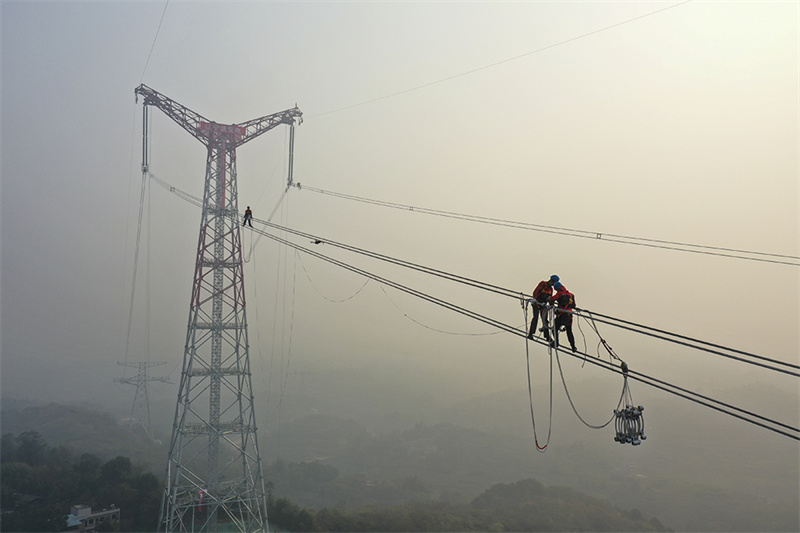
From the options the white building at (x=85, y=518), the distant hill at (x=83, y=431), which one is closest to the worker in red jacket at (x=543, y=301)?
the white building at (x=85, y=518)

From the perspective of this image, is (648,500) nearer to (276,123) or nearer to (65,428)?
(65,428)

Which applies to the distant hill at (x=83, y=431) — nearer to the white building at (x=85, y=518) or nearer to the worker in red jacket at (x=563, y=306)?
the white building at (x=85, y=518)

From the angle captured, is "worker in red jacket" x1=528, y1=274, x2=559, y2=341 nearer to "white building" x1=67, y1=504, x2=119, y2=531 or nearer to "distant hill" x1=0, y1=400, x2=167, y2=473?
"white building" x1=67, y1=504, x2=119, y2=531

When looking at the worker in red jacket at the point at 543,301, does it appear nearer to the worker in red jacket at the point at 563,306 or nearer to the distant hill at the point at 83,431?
the worker in red jacket at the point at 563,306

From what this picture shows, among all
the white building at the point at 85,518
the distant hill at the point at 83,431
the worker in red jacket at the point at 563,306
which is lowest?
the distant hill at the point at 83,431

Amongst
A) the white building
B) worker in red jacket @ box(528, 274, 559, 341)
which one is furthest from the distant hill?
worker in red jacket @ box(528, 274, 559, 341)

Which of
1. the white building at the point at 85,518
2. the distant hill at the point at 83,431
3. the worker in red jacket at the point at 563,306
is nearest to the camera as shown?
the worker in red jacket at the point at 563,306

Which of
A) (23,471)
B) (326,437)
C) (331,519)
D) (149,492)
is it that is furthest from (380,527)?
(326,437)

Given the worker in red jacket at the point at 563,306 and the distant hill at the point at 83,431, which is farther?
the distant hill at the point at 83,431

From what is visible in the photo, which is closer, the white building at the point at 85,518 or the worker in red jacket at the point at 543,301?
the worker in red jacket at the point at 543,301

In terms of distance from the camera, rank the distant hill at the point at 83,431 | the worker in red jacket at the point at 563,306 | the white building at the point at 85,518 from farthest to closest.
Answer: the distant hill at the point at 83,431, the white building at the point at 85,518, the worker in red jacket at the point at 563,306

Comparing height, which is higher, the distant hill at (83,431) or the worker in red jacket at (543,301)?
the worker in red jacket at (543,301)

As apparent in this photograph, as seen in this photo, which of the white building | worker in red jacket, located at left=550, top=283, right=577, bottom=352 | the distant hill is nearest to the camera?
worker in red jacket, located at left=550, top=283, right=577, bottom=352

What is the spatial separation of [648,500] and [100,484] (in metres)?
116
